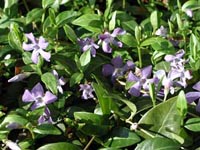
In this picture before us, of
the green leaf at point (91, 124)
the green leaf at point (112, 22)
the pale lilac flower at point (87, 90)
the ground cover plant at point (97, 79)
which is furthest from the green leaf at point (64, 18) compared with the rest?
the green leaf at point (91, 124)

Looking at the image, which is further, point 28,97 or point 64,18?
point 64,18

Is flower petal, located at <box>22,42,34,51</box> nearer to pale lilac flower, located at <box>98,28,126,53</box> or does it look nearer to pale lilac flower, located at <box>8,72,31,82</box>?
pale lilac flower, located at <box>8,72,31,82</box>

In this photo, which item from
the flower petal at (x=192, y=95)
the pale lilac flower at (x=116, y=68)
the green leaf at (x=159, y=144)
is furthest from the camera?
the pale lilac flower at (x=116, y=68)

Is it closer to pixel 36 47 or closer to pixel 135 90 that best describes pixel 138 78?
pixel 135 90

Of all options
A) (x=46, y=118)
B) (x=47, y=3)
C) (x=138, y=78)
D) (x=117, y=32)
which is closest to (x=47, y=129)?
(x=46, y=118)

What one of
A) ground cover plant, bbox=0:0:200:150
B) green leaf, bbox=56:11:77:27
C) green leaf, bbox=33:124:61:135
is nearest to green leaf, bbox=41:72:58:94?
ground cover plant, bbox=0:0:200:150

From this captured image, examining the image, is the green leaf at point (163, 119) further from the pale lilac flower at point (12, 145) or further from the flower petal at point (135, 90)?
the pale lilac flower at point (12, 145)
